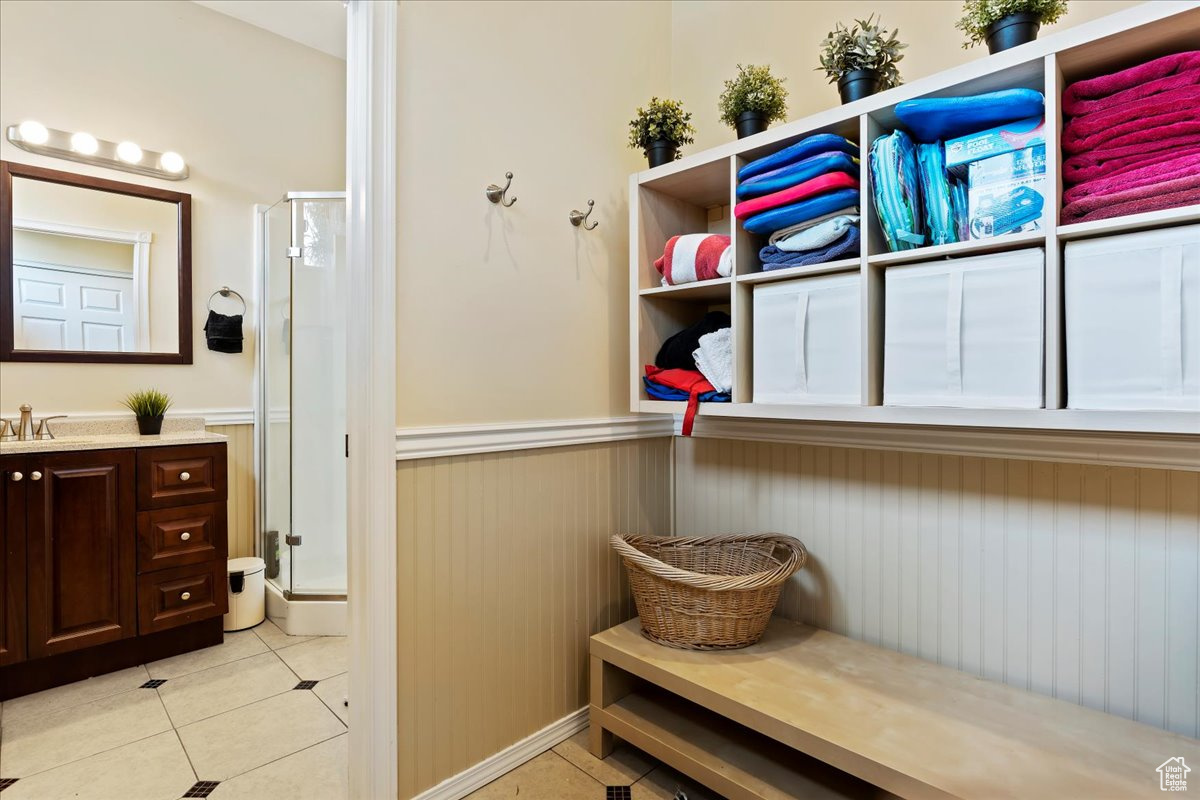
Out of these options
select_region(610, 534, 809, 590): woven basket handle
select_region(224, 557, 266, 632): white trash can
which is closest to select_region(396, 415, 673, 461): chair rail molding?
select_region(610, 534, 809, 590): woven basket handle

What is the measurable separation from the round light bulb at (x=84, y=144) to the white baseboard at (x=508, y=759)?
2.86 meters

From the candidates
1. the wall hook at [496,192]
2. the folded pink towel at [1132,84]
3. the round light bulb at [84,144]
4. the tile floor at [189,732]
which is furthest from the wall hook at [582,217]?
the round light bulb at [84,144]

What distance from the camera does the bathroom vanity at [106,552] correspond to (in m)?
1.99

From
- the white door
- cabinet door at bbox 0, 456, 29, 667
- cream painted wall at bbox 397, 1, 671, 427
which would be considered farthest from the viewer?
the white door

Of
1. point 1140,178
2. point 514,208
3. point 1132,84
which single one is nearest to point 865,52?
point 1132,84

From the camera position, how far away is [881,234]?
1.30 meters

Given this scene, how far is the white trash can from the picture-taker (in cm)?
257

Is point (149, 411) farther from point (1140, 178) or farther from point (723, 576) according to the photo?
point (1140, 178)

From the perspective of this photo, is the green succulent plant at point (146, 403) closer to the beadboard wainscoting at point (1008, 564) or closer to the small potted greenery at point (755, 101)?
the beadboard wainscoting at point (1008, 564)

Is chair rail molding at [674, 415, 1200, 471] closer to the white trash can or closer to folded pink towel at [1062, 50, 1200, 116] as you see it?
folded pink towel at [1062, 50, 1200, 116]

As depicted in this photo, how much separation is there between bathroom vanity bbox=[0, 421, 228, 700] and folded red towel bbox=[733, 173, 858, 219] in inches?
90.3

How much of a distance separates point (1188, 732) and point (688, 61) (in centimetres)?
228

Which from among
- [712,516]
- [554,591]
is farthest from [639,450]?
[554,591]

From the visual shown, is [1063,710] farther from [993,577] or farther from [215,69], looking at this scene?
[215,69]
